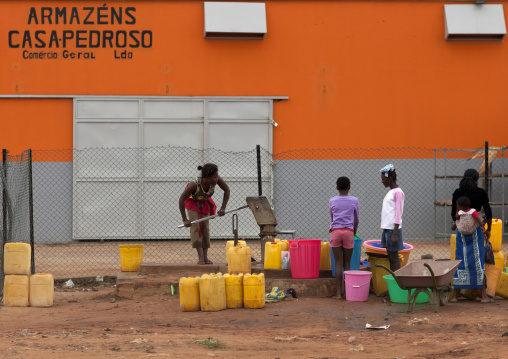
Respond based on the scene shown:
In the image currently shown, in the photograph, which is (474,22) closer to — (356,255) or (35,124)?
(356,255)

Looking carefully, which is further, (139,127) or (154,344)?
(139,127)

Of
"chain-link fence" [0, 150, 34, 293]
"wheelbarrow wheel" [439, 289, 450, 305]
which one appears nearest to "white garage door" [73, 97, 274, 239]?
"chain-link fence" [0, 150, 34, 293]

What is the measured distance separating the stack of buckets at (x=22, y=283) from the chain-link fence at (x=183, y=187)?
6.32 meters

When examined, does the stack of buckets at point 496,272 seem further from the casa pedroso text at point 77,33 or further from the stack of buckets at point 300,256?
the casa pedroso text at point 77,33

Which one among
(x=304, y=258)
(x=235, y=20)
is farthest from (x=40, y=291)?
(x=235, y=20)

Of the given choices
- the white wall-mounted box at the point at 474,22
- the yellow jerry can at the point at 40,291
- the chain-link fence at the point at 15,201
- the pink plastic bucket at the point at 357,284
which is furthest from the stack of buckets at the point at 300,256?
the white wall-mounted box at the point at 474,22

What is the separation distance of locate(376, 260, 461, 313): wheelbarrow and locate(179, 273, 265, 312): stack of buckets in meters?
1.48

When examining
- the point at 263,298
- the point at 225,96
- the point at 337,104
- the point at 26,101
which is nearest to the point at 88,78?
the point at 26,101

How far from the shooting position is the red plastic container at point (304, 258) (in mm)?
10234

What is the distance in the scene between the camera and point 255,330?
8.51 metres

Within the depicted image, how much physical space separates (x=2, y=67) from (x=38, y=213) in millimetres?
3150

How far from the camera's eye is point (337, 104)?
17422 mm

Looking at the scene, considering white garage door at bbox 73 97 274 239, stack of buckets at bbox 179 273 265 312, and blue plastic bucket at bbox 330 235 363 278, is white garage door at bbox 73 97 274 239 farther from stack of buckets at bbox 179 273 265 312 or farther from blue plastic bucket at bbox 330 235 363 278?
stack of buckets at bbox 179 273 265 312

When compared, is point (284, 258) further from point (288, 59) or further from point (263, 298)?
point (288, 59)
